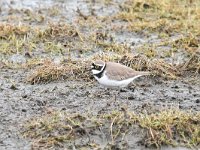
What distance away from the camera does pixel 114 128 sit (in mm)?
7344

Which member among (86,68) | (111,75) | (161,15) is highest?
(111,75)

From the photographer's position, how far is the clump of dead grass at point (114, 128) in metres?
7.15

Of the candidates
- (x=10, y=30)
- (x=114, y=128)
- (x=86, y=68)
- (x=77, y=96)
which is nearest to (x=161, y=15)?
(x=10, y=30)

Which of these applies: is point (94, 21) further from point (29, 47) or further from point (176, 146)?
point (176, 146)

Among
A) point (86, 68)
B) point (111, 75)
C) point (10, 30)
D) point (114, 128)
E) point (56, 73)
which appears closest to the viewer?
point (114, 128)

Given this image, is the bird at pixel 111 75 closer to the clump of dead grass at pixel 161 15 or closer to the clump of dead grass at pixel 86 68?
the clump of dead grass at pixel 86 68

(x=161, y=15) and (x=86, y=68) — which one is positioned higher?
(x=86, y=68)

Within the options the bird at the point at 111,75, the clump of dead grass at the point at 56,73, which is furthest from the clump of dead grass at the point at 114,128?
the clump of dead grass at the point at 56,73

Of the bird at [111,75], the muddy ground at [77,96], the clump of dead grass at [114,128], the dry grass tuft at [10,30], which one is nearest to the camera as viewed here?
the clump of dead grass at [114,128]

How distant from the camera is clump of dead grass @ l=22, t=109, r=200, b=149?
7.15m

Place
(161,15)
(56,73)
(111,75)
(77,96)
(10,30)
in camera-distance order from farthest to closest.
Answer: (161,15) < (10,30) < (56,73) < (77,96) < (111,75)

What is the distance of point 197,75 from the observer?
9328 mm

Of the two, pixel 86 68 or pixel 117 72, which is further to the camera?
pixel 86 68

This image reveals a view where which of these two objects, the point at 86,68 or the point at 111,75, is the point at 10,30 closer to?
the point at 86,68
